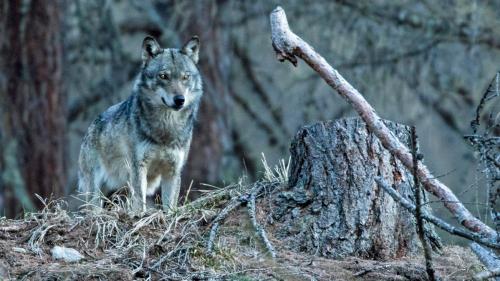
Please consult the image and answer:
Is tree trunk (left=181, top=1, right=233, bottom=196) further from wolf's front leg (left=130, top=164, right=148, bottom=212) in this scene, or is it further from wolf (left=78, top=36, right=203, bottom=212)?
wolf's front leg (left=130, top=164, right=148, bottom=212)

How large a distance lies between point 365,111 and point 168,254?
155cm

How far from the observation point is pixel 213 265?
671 cm

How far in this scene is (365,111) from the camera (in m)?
6.82

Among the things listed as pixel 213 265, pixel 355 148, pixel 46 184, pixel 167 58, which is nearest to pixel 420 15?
pixel 46 184

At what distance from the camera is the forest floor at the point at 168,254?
6.56 m

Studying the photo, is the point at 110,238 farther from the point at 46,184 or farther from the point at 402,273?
the point at 46,184

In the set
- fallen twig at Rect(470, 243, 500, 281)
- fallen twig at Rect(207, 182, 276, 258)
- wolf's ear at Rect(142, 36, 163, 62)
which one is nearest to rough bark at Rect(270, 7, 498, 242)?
fallen twig at Rect(470, 243, 500, 281)

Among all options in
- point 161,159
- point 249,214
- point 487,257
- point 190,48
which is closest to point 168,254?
point 249,214

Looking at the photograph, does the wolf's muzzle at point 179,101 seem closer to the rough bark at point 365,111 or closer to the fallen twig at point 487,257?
the rough bark at point 365,111

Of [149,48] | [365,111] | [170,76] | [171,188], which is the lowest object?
[171,188]

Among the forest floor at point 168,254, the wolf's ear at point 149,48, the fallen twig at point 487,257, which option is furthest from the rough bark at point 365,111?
the wolf's ear at point 149,48

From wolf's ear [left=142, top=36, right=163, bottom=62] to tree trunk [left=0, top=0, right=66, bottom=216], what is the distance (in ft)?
21.4

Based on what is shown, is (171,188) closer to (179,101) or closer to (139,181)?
(139,181)

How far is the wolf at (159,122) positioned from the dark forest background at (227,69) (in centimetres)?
485
